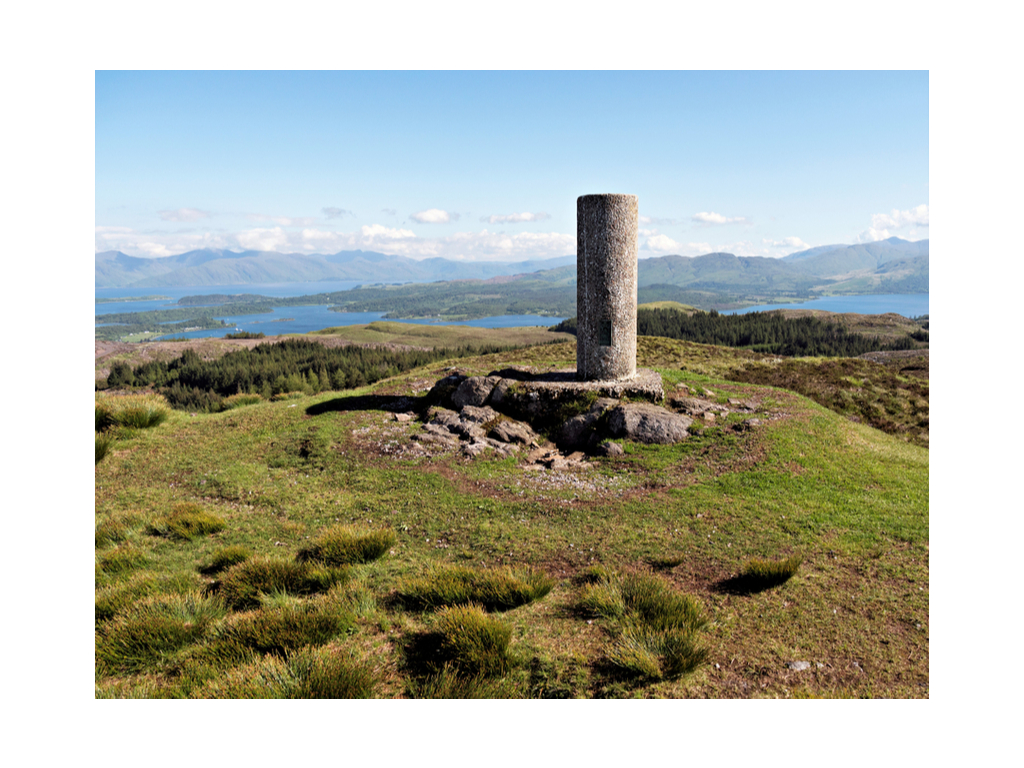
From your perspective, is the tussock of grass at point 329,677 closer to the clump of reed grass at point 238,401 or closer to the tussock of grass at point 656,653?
the tussock of grass at point 656,653

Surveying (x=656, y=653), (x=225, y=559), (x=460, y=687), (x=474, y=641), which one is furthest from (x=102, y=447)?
(x=656, y=653)

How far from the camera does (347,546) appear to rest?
8469 mm

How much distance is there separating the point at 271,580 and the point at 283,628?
164 cm

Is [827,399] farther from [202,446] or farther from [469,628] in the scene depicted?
[202,446]

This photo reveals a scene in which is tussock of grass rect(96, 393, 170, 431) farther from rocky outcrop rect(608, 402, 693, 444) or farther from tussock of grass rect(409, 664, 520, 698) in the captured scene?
tussock of grass rect(409, 664, 520, 698)

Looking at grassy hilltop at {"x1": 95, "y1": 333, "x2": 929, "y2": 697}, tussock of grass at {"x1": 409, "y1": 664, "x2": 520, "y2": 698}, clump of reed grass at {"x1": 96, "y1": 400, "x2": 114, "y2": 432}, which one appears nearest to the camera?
tussock of grass at {"x1": 409, "y1": 664, "x2": 520, "y2": 698}

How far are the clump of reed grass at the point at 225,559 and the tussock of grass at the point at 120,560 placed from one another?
1.12 meters

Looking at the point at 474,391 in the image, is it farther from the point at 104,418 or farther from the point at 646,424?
the point at 104,418

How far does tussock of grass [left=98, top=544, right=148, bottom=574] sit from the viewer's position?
822 cm

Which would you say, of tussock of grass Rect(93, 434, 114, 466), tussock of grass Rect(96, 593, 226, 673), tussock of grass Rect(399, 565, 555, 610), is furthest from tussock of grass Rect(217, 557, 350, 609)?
tussock of grass Rect(93, 434, 114, 466)

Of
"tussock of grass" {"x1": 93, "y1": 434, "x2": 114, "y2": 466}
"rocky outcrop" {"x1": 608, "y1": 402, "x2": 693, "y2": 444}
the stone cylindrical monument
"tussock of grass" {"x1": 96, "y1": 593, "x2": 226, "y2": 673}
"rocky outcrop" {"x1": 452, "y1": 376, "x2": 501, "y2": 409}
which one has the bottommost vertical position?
"tussock of grass" {"x1": 96, "y1": 593, "x2": 226, "y2": 673}

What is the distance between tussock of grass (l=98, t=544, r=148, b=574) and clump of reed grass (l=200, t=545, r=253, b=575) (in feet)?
3.67

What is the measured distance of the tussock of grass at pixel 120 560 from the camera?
822cm

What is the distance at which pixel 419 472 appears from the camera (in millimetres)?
12508
